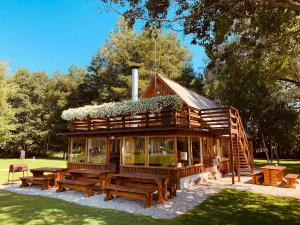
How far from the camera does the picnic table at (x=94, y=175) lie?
488 inches

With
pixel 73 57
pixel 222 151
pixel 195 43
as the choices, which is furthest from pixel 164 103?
pixel 73 57

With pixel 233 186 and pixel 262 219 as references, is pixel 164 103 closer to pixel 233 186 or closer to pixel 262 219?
pixel 233 186

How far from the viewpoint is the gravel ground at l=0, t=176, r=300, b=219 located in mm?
9086

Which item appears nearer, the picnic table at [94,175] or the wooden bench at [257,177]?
the picnic table at [94,175]

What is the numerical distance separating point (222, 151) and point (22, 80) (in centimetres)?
4027

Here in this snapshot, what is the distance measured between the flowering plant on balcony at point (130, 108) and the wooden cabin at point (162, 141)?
16cm

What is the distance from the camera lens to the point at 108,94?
36.4 metres

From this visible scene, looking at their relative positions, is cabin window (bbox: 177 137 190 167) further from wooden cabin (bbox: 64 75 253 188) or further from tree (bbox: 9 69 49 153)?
tree (bbox: 9 69 49 153)

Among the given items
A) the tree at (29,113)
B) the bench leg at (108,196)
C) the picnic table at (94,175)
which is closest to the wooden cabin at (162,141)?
the picnic table at (94,175)

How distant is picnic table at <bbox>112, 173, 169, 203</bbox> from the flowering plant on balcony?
12.8 feet

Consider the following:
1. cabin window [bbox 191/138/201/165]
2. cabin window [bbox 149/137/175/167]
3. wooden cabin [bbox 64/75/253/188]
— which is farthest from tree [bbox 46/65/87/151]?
cabin window [bbox 191/138/201/165]

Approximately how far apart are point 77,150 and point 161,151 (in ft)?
24.0

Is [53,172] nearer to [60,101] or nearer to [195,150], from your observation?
[195,150]

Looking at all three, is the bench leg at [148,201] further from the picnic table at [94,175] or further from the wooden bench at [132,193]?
the picnic table at [94,175]
